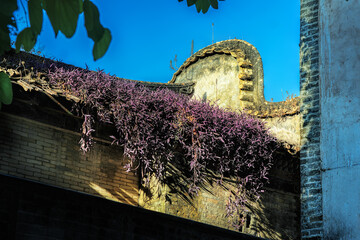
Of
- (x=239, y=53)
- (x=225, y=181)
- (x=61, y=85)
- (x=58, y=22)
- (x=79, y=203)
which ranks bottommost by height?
(x=79, y=203)

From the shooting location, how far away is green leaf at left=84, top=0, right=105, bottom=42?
145 inches

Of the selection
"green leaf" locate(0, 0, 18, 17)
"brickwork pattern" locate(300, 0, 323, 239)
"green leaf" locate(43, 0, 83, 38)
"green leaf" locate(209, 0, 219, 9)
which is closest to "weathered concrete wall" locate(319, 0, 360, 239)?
"brickwork pattern" locate(300, 0, 323, 239)

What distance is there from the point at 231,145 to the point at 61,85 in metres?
3.52

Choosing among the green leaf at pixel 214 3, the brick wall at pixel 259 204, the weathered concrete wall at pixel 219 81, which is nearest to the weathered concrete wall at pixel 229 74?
the weathered concrete wall at pixel 219 81

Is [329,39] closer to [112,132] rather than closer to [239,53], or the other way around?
[112,132]

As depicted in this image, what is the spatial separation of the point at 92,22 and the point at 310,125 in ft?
17.8

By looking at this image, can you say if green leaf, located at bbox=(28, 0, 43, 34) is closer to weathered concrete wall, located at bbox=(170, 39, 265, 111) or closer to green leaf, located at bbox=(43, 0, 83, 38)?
green leaf, located at bbox=(43, 0, 83, 38)

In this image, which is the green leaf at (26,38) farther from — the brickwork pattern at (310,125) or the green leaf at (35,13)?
the brickwork pattern at (310,125)

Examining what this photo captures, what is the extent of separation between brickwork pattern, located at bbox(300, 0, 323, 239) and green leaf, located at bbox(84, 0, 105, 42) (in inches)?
207

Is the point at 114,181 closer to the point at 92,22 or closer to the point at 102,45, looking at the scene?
the point at 102,45

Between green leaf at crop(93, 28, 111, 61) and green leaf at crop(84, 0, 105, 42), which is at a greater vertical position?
green leaf at crop(84, 0, 105, 42)

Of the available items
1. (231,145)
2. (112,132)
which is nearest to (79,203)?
(112,132)

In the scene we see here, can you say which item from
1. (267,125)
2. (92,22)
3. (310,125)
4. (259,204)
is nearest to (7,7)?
(92,22)

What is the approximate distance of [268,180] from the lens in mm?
12297
